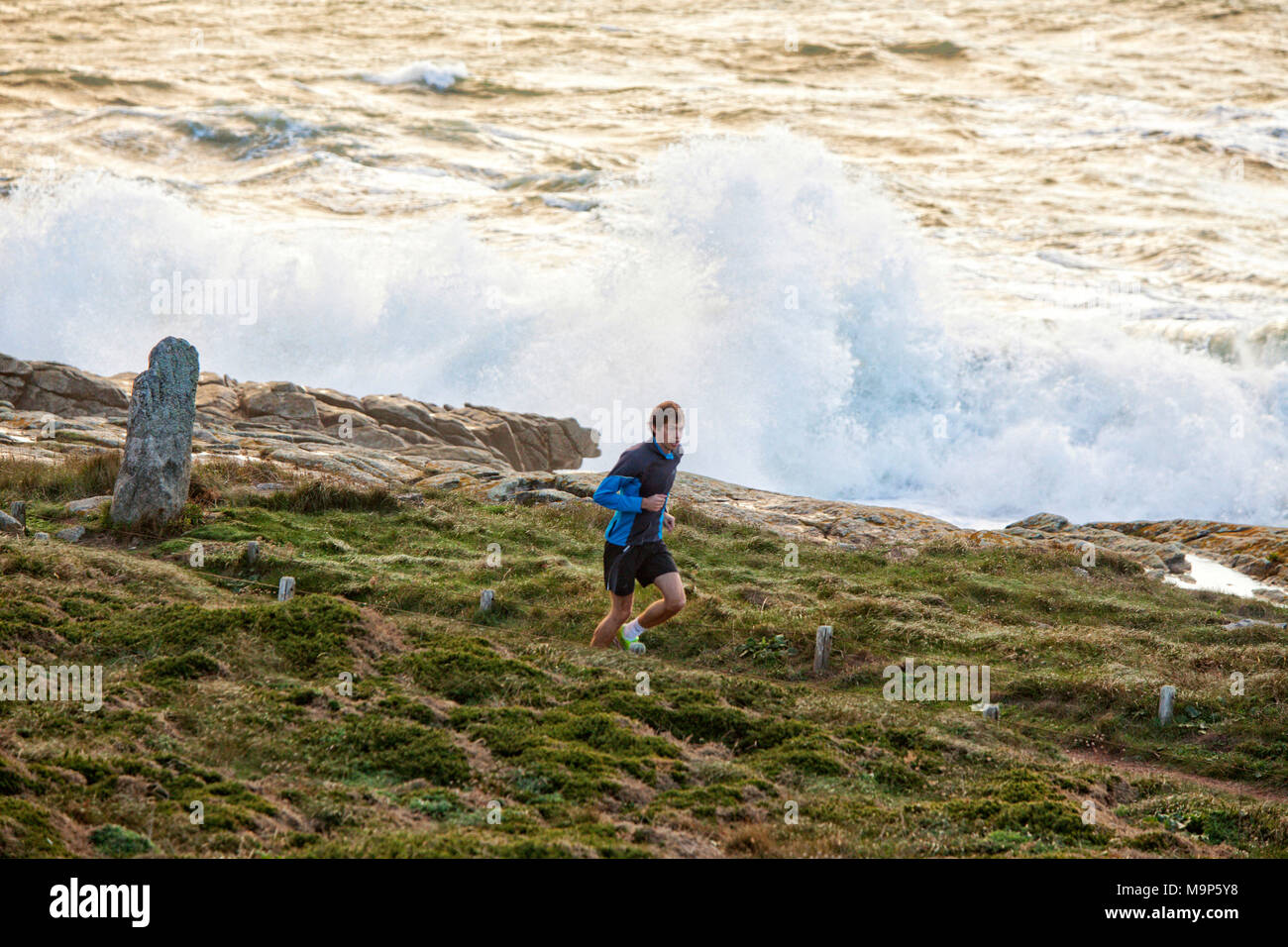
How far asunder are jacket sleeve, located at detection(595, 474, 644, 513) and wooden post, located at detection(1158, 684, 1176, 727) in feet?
18.5

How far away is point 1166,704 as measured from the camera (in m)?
11.1

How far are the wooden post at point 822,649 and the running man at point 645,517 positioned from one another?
6.89 feet

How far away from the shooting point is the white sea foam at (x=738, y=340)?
34500 millimetres

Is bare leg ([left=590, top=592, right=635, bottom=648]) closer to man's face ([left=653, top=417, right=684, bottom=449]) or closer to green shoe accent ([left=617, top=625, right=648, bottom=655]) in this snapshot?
green shoe accent ([left=617, top=625, right=648, bottom=655])

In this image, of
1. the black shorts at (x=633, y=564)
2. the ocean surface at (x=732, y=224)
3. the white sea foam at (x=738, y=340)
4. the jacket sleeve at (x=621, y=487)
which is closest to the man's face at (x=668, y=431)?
the jacket sleeve at (x=621, y=487)

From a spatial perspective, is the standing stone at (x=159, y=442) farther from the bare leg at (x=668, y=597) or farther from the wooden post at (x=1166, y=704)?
the wooden post at (x=1166, y=704)

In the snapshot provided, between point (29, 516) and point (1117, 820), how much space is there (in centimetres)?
1395

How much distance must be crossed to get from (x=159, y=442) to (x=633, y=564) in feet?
25.8

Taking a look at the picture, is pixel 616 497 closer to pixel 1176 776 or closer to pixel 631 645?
pixel 631 645

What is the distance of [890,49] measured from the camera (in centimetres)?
6775

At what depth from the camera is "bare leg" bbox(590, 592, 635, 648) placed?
448 inches

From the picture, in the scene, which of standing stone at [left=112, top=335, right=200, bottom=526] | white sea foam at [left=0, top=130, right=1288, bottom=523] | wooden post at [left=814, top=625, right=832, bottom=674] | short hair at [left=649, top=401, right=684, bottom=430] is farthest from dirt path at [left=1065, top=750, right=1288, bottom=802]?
white sea foam at [left=0, top=130, right=1288, bottom=523]

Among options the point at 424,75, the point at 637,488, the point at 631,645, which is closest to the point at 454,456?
the point at 631,645

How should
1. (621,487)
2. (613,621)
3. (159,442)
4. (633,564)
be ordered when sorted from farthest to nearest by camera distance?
(159,442)
(613,621)
(633,564)
(621,487)
